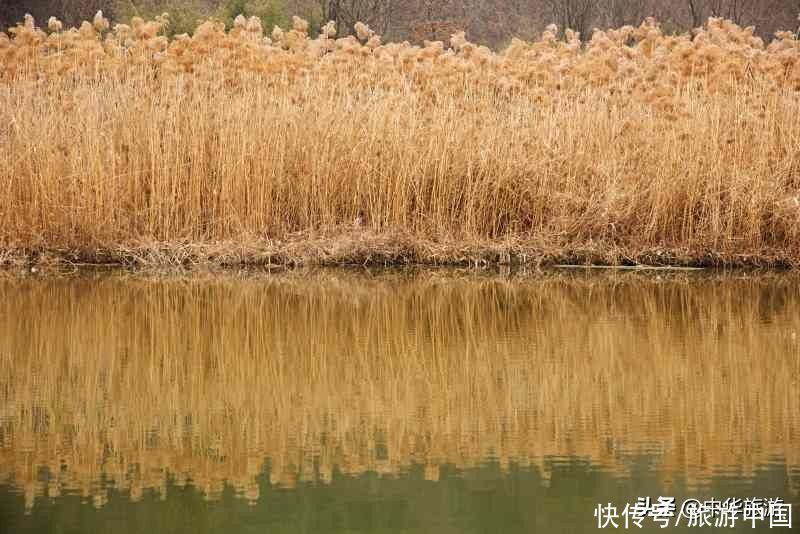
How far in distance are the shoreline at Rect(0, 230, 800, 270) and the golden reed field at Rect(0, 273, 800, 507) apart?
2.41 ft

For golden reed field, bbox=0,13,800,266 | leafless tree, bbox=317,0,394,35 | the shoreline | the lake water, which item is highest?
leafless tree, bbox=317,0,394,35

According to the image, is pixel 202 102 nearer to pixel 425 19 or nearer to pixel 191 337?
pixel 191 337

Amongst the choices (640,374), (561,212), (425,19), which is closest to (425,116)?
(561,212)

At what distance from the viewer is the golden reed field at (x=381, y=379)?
454 cm

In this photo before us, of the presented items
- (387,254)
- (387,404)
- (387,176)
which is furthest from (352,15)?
(387,404)

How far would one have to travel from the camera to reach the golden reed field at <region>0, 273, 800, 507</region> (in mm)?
4535

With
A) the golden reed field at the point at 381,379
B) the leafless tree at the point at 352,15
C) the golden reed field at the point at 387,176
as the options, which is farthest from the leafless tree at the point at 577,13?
the golden reed field at the point at 381,379

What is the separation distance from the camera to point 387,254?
10039 mm

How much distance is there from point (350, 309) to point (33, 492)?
3.94 m

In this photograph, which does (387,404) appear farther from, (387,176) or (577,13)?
(577,13)

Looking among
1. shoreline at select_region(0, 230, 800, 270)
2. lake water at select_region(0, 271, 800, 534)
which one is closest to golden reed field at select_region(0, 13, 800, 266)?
shoreline at select_region(0, 230, 800, 270)

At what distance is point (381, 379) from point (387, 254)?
163 inches

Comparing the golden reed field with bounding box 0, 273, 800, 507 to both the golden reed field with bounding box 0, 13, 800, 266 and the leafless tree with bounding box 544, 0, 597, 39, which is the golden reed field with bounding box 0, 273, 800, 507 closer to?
the golden reed field with bounding box 0, 13, 800, 266

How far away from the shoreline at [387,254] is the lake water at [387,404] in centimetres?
91
